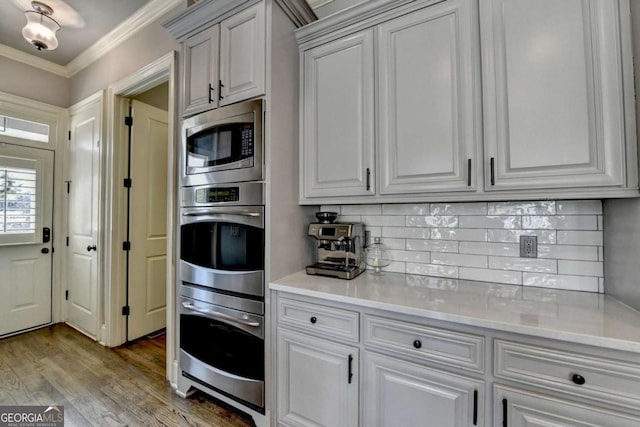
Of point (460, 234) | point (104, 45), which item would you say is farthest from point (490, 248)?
point (104, 45)

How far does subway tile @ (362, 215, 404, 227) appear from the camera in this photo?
184cm

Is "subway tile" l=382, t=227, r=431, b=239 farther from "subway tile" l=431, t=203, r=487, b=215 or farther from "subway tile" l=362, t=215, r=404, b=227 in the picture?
"subway tile" l=431, t=203, r=487, b=215

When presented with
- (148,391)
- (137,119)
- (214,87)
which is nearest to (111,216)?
(137,119)

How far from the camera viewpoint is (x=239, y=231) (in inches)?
66.4

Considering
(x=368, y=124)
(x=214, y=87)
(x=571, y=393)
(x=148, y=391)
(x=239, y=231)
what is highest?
(x=214, y=87)

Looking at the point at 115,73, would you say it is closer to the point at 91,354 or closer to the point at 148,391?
the point at 91,354

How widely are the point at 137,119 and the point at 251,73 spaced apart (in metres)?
1.86

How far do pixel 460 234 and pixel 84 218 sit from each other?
3.64 meters

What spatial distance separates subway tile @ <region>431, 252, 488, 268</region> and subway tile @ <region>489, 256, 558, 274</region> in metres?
0.05

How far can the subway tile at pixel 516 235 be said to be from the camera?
144 cm

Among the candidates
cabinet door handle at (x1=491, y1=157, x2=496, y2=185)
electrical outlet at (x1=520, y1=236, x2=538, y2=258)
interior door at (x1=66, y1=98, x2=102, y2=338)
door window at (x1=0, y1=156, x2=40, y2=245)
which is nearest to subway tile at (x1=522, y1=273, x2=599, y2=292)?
electrical outlet at (x1=520, y1=236, x2=538, y2=258)

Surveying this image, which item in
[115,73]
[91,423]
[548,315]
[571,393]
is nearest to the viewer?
[571,393]

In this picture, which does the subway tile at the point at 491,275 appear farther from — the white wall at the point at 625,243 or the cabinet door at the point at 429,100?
the cabinet door at the point at 429,100

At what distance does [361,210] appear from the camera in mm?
1965
